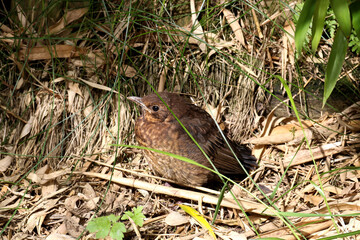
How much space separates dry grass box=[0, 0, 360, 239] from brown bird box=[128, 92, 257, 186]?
16cm

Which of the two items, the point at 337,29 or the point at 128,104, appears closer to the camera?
the point at 337,29

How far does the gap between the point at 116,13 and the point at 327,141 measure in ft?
7.37

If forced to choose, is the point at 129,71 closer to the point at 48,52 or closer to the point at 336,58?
the point at 48,52

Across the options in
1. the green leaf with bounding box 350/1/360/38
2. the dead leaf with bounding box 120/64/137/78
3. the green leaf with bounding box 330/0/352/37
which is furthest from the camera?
the dead leaf with bounding box 120/64/137/78

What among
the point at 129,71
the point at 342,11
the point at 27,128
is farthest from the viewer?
the point at 129,71

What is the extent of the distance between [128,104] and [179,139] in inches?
27.4

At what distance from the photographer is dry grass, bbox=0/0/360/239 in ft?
10.6

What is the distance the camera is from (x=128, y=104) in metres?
3.59

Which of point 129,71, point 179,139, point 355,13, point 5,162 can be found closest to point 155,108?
point 179,139

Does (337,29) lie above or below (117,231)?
above

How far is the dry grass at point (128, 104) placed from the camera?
3.23 meters

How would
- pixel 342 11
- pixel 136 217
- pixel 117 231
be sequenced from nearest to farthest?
pixel 342 11 → pixel 117 231 → pixel 136 217

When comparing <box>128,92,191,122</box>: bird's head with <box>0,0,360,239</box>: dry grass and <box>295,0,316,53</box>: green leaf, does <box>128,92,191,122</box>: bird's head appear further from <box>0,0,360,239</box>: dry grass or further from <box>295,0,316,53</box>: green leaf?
<box>295,0,316,53</box>: green leaf

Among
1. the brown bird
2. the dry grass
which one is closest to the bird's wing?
the brown bird
